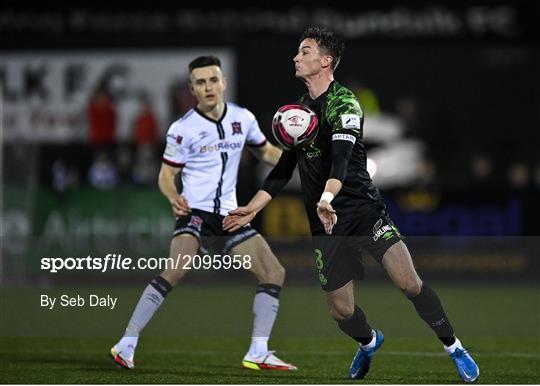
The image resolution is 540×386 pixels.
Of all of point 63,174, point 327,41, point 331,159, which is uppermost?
point 327,41

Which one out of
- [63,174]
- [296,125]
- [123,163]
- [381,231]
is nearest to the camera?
[296,125]

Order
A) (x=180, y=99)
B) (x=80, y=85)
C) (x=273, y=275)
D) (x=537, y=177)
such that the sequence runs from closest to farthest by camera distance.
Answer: (x=273, y=275)
(x=537, y=177)
(x=180, y=99)
(x=80, y=85)

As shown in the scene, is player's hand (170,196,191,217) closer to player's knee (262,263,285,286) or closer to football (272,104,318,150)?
player's knee (262,263,285,286)

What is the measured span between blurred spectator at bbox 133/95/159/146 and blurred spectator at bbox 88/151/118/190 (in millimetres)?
811

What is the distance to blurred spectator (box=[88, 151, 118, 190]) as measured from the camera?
20609 millimetres

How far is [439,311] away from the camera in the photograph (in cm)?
868

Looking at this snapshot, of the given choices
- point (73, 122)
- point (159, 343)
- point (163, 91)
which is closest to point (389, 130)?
point (163, 91)

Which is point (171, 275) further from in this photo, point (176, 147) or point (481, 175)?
point (481, 175)

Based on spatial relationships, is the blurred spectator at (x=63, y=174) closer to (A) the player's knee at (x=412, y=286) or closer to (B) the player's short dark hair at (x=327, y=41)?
(B) the player's short dark hair at (x=327, y=41)

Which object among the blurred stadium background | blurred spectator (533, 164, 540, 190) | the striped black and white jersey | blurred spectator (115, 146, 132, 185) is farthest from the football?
blurred spectator (115, 146, 132, 185)

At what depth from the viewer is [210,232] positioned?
33.2 feet

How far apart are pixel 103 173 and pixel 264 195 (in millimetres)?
12268

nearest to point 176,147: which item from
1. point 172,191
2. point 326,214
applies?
point 172,191

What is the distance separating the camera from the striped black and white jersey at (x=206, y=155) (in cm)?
1019
